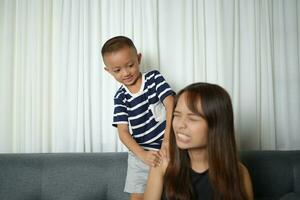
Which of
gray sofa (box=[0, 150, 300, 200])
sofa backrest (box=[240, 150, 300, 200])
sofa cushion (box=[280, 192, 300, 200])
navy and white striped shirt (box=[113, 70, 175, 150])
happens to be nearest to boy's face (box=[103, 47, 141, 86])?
navy and white striped shirt (box=[113, 70, 175, 150])

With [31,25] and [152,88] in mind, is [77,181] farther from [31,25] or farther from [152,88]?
[31,25]

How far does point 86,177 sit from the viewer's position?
1739 millimetres

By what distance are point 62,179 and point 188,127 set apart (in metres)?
0.86

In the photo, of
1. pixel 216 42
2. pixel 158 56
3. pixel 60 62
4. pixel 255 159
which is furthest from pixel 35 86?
Answer: pixel 255 159

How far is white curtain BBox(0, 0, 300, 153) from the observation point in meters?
2.08

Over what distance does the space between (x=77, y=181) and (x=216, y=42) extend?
130 cm

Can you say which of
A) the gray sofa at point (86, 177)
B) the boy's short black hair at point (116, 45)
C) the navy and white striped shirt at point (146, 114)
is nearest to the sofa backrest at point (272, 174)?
the gray sofa at point (86, 177)

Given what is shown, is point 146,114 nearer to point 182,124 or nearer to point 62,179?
point 182,124

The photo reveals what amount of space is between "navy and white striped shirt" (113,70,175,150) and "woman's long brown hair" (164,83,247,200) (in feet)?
1.10

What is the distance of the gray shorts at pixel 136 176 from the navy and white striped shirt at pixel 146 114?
0.10 meters

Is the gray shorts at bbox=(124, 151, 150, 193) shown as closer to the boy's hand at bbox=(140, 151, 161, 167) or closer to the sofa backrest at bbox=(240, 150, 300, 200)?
the boy's hand at bbox=(140, 151, 161, 167)

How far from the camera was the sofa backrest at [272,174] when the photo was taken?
5.67ft

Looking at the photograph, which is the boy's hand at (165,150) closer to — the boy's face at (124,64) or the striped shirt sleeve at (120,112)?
the striped shirt sleeve at (120,112)

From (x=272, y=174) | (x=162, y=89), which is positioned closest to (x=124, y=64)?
(x=162, y=89)
